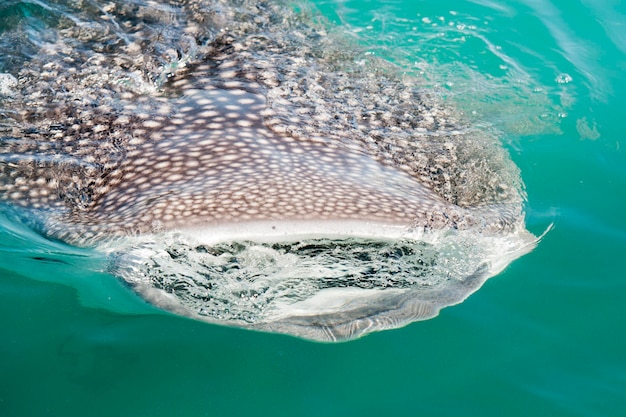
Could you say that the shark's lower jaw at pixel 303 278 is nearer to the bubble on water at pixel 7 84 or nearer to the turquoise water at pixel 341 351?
the turquoise water at pixel 341 351

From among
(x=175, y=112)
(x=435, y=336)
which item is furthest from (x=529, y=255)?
(x=175, y=112)

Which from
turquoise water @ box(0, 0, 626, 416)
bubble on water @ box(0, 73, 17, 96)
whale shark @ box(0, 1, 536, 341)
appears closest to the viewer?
turquoise water @ box(0, 0, 626, 416)

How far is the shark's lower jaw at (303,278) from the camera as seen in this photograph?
3258 millimetres

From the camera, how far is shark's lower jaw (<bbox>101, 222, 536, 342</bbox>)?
326 cm

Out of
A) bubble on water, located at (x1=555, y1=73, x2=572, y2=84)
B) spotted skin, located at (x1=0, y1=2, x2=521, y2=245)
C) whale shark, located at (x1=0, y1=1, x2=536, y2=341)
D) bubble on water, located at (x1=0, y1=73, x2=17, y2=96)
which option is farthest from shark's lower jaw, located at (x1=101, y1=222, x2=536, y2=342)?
bubble on water, located at (x1=555, y1=73, x2=572, y2=84)

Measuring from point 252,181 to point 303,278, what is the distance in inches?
23.8

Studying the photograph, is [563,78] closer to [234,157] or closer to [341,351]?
[234,157]

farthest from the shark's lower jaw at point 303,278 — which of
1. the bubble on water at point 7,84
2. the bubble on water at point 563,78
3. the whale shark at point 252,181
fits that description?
the bubble on water at point 563,78

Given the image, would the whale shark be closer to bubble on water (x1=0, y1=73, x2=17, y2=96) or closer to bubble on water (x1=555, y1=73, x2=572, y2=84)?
bubble on water (x1=0, y1=73, x2=17, y2=96)

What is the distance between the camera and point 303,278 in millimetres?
3516

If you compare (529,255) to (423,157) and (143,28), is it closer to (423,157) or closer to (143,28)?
(423,157)

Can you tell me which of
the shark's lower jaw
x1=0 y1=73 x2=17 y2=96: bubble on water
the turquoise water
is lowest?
the turquoise water

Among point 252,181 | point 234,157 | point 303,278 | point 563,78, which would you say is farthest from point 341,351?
point 563,78

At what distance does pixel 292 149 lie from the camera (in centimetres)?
383
